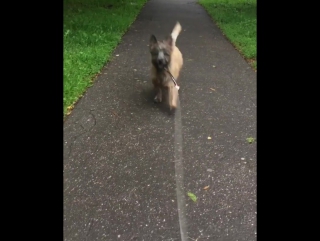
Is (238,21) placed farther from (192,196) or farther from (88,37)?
(192,196)

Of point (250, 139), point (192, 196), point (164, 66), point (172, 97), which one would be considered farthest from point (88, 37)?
point (192, 196)

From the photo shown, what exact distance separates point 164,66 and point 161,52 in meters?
0.21

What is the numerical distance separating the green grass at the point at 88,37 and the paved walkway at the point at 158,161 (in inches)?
10.1

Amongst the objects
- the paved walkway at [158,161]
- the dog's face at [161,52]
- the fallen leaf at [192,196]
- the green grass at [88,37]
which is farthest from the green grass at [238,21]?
the fallen leaf at [192,196]

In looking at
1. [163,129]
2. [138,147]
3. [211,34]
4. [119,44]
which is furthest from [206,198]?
[211,34]

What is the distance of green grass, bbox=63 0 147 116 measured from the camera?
241 inches

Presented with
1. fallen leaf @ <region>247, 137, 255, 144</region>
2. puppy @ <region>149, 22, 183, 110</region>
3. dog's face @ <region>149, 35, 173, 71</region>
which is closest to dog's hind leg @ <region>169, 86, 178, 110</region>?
puppy @ <region>149, 22, 183, 110</region>

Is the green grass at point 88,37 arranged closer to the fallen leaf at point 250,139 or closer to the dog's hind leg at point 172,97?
the dog's hind leg at point 172,97

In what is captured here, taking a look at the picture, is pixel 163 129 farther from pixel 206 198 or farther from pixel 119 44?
pixel 119 44

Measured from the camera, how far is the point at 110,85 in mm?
6207

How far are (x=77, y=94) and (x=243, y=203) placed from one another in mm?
3124

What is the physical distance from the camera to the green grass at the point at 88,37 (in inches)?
241

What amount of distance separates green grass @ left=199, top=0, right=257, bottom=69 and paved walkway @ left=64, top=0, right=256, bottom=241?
2.22 metres
